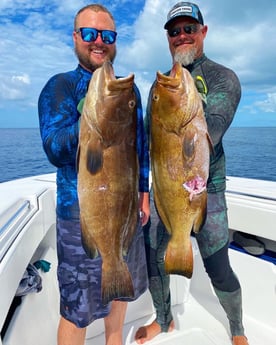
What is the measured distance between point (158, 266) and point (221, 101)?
1.52m

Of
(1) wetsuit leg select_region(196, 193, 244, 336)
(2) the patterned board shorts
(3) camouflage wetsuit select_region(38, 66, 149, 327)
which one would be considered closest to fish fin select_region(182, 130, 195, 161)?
(3) camouflage wetsuit select_region(38, 66, 149, 327)

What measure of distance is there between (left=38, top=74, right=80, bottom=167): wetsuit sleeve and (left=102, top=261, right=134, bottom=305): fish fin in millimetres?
662

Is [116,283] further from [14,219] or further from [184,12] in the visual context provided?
[184,12]

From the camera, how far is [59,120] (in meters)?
1.84

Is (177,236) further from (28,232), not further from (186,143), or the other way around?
(28,232)

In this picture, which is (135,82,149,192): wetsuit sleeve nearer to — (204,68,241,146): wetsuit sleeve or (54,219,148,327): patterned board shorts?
(204,68,241,146): wetsuit sleeve

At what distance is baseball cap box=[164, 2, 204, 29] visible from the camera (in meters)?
2.44

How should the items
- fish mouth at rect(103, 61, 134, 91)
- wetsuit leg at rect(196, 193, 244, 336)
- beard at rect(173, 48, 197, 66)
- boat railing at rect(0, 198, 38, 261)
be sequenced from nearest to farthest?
1. fish mouth at rect(103, 61, 134, 91)
2. boat railing at rect(0, 198, 38, 261)
3. beard at rect(173, 48, 197, 66)
4. wetsuit leg at rect(196, 193, 244, 336)

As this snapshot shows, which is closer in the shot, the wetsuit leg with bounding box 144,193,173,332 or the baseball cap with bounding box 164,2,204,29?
the baseball cap with bounding box 164,2,204,29

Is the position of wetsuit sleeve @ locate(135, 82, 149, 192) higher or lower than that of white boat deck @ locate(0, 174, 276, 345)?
higher

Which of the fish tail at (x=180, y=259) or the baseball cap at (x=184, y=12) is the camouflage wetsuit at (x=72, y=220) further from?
the baseball cap at (x=184, y=12)

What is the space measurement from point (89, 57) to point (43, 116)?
0.47 m

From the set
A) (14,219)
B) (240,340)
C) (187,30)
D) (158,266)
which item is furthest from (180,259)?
(187,30)

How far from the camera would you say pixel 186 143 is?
175cm
